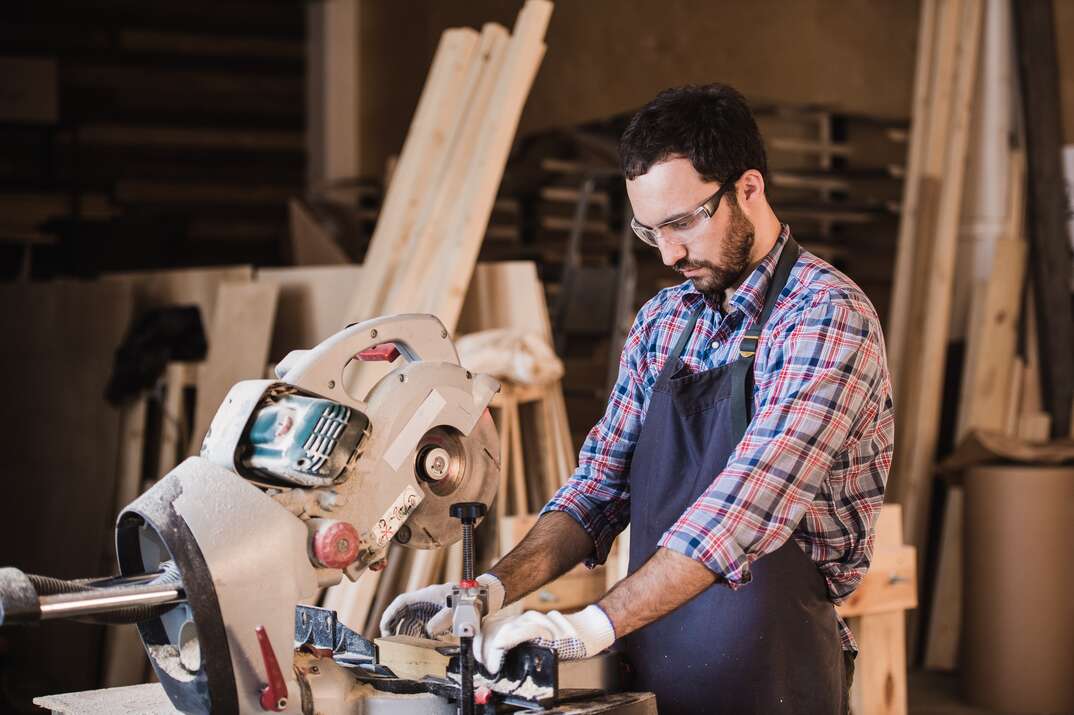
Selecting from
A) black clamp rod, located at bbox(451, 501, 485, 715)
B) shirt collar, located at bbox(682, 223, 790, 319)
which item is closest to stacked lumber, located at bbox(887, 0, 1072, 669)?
shirt collar, located at bbox(682, 223, 790, 319)

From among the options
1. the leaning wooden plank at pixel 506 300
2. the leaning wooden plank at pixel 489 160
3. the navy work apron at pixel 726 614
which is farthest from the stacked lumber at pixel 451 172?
the navy work apron at pixel 726 614

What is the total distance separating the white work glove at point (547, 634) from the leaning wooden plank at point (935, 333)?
11.8ft

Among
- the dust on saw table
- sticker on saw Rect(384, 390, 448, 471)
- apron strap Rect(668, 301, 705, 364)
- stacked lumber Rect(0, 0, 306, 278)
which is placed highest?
stacked lumber Rect(0, 0, 306, 278)

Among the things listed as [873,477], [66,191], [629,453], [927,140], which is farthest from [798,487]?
[66,191]

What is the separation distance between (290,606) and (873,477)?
864 millimetres

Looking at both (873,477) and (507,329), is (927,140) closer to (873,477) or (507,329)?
(507,329)

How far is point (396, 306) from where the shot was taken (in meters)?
4.02

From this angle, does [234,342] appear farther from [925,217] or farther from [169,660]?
[169,660]

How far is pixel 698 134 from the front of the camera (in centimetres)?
191

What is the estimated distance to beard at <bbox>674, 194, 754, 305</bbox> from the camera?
1.96 m

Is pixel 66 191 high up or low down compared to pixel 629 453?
up

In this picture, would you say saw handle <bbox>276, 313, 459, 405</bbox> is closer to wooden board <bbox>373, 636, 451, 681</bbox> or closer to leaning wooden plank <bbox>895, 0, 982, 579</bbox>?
wooden board <bbox>373, 636, 451, 681</bbox>

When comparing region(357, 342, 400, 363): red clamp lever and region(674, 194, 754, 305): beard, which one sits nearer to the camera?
region(357, 342, 400, 363): red clamp lever

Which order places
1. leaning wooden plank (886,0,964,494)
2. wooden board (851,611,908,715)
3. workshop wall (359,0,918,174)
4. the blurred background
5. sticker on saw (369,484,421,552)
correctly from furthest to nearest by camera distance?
workshop wall (359,0,918,174)
leaning wooden plank (886,0,964,494)
the blurred background
wooden board (851,611,908,715)
sticker on saw (369,484,421,552)
